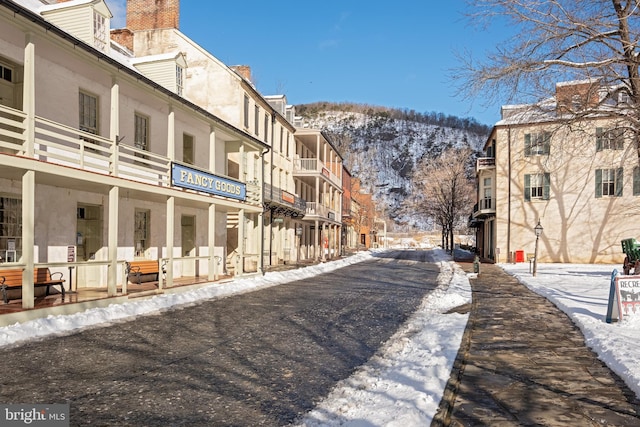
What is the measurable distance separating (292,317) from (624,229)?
2976 centimetres

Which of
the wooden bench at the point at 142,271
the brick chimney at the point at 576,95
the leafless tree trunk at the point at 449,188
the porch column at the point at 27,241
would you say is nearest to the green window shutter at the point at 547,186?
the leafless tree trunk at the point at 449,188

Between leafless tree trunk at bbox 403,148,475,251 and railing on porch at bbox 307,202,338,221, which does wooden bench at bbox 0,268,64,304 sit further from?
leafless tree trunk at bbox 403,148,475,251

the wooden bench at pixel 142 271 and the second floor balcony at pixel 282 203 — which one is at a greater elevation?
the second floor balcony at pixel 282 203

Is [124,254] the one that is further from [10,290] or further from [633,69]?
[633,69]

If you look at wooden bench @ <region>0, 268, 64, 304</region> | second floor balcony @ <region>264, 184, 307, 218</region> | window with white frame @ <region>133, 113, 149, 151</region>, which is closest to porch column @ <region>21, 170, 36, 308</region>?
wooden bench @ <region>0, 268, 64, 304</region>

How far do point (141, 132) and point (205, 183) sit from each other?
2.64 meters

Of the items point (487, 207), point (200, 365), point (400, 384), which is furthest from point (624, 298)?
point (487, 207)

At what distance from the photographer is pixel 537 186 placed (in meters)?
33.1

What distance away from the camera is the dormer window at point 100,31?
13944 millimetres

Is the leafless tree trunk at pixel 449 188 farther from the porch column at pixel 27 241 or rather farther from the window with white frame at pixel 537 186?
the porch column at pixel 27 241

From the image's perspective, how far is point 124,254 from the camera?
1436 centimetres

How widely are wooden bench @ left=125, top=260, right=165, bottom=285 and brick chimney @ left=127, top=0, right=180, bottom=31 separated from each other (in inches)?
546

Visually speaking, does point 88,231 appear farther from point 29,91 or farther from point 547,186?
point 547,186

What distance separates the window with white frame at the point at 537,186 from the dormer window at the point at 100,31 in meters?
28.9
